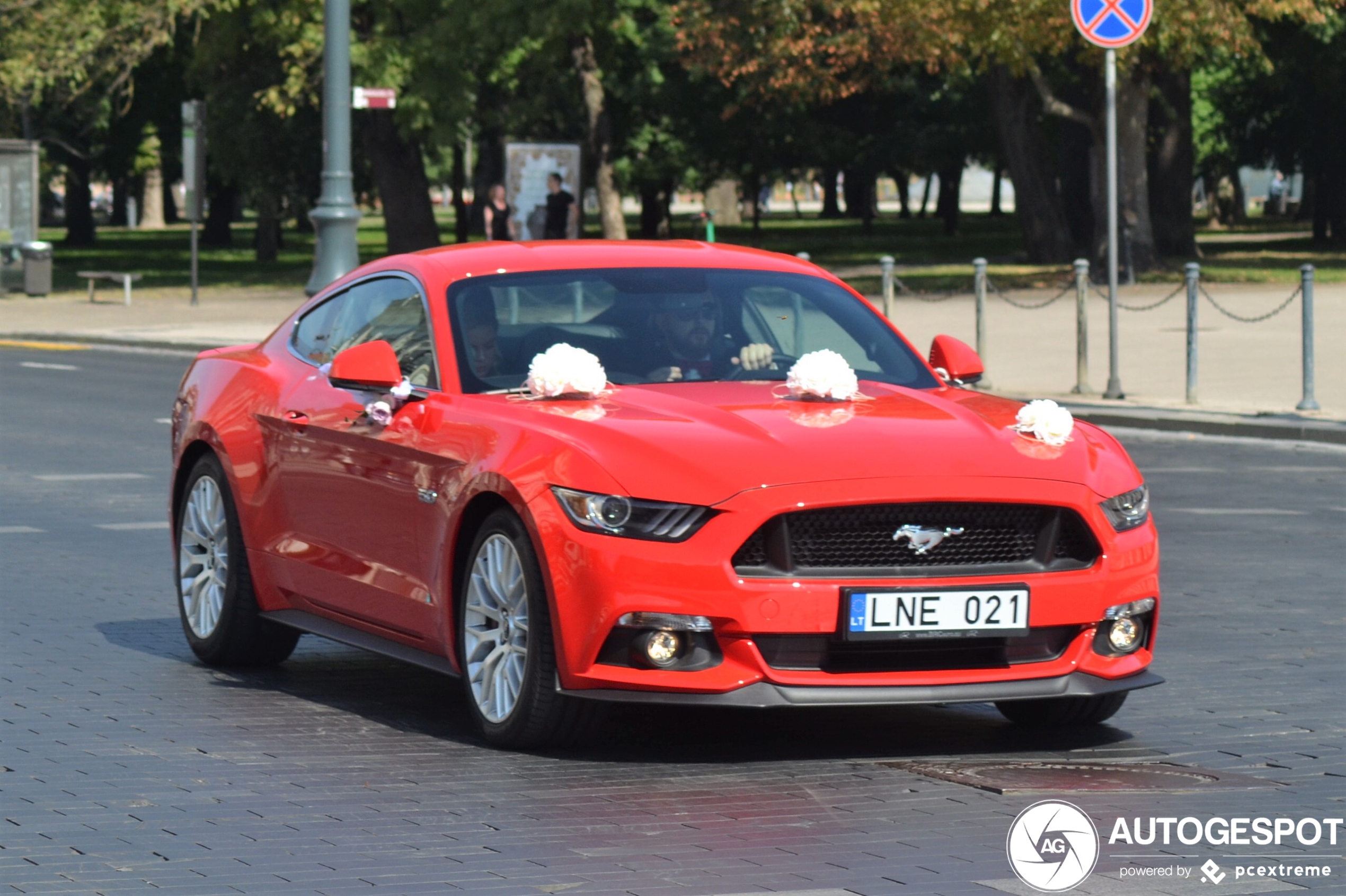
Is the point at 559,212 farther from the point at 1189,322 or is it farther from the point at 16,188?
the point at 1189,322

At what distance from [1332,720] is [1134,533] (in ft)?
3.36

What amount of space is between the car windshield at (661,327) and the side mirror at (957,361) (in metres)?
0.12

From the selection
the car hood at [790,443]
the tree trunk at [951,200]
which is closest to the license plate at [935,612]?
the car hood at [790,443]

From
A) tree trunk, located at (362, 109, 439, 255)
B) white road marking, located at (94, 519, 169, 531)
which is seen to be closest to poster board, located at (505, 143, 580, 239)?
tree trunk, located at (362, 109, 439, 255)

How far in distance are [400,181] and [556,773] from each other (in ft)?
131

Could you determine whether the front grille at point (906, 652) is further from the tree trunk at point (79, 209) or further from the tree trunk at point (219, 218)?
the tree trunk at point (79, 209)

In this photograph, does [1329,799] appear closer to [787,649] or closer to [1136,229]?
[787,649]

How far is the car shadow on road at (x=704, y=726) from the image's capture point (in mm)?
6762

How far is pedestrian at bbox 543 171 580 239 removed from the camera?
33625mm

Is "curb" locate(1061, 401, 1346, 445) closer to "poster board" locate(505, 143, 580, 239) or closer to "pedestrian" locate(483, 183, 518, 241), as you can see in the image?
"pedestrian" locate(483, 183, 518, 241)

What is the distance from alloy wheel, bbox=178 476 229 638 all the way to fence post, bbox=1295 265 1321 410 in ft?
38.8

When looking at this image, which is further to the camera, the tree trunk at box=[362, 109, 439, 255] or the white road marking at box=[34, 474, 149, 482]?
the tree trunk at box=[362, 109, 439, 255]

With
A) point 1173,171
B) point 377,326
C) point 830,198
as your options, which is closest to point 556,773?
point 377,326

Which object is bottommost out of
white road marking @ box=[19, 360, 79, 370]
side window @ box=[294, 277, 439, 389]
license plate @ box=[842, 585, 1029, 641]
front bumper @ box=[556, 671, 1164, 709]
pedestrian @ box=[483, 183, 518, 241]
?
white road marking @ box=[19, 360, 79, 370]
